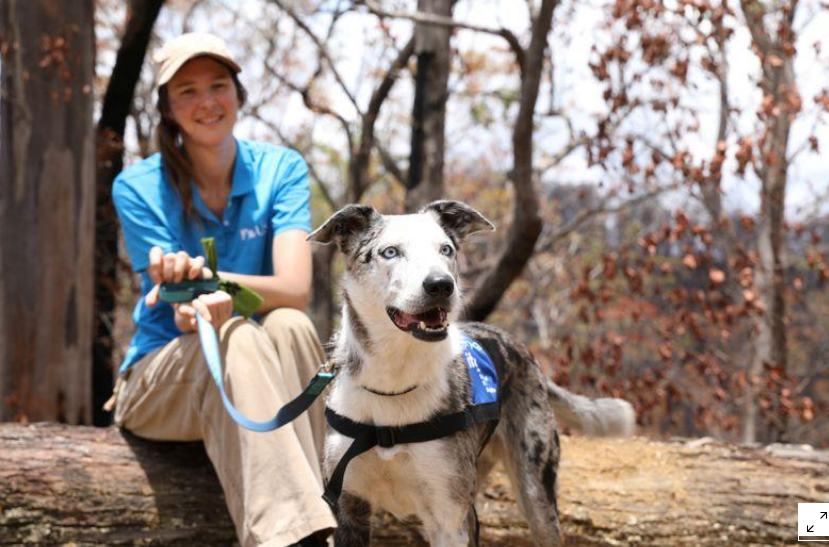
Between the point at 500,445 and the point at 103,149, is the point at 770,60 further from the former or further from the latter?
the point at 103,149

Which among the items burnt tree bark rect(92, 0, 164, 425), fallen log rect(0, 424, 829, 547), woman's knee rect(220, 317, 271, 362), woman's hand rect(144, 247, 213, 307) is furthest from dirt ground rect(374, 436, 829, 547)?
burnt tree bark rect(92, 0, 164, 425)

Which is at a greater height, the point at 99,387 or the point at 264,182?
the point at 264,182

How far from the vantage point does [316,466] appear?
3.51 m

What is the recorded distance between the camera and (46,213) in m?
6.11

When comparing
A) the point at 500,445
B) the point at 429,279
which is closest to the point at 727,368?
the point at 500,445

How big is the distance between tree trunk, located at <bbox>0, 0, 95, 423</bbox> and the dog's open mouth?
4151 mm

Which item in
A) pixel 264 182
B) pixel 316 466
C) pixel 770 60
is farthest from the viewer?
pixel 770 60

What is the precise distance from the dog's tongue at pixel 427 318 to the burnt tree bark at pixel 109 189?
16.8 feet

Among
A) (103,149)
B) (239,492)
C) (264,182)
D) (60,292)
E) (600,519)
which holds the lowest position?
(600,519)

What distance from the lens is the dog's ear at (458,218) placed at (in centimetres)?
321

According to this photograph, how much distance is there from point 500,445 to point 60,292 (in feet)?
12.6

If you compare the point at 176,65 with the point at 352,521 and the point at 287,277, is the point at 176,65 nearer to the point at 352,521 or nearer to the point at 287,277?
the point at 287,277

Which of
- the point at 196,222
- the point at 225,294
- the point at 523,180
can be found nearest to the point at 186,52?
the point at 196,222

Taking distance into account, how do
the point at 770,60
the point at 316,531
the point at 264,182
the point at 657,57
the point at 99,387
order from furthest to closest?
1. the point at 99,387
2. the point at 657,57
3. the point at 770,60
4. the point at 264,182
5. the point at 316,531
